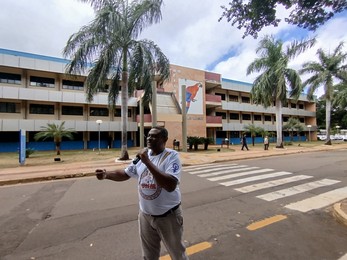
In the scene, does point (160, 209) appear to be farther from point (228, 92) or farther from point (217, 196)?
point (228, 92)

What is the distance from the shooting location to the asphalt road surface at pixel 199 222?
3314 mm

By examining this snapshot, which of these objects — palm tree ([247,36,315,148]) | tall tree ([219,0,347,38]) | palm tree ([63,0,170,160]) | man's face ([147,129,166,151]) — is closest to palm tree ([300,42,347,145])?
palm tree ([247,36,315,148])

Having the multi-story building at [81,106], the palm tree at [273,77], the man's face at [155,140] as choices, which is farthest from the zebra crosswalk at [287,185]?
the palm tree at [273,77]

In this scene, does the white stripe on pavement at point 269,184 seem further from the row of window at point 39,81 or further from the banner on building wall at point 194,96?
the row of window at point 39,81

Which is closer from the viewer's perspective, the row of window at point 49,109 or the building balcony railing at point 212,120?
the row of window at point 49,109

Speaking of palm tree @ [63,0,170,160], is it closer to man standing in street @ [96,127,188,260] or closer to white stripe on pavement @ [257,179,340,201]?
white stripe on pavement @ [257,179,340,201]

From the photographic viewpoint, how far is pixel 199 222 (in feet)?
14.5

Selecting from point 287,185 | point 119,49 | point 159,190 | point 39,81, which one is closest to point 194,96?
point 119,49

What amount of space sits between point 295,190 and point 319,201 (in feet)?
3.47

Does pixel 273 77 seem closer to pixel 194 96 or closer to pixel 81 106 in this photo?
pixel 194 96

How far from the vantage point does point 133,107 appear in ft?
93.0

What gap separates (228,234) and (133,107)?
2563 cm

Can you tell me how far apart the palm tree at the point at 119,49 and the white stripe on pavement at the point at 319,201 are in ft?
35.6

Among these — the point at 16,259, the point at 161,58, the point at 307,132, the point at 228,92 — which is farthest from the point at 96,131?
the point at 307,132
